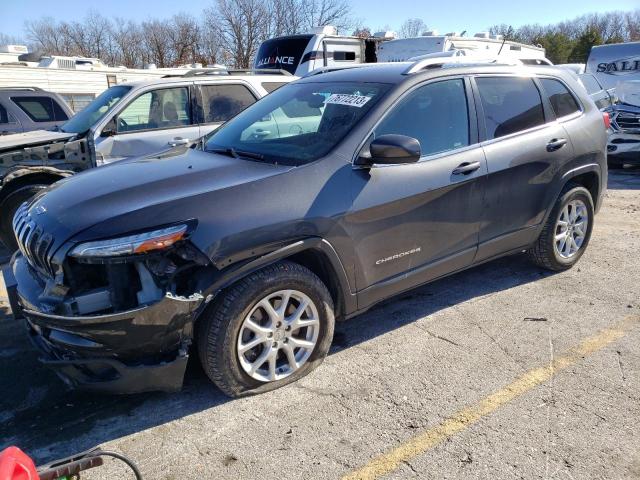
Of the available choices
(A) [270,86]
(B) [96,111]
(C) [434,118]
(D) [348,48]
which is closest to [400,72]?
(C) [434,118]

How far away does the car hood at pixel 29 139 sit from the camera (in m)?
6.08

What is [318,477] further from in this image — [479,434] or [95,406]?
[95,406]

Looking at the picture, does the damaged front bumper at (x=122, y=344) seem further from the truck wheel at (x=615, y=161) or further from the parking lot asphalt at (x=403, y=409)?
the truck wheel at (x=615, y=161)

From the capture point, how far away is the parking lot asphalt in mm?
2586

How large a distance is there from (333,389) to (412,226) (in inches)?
45.8

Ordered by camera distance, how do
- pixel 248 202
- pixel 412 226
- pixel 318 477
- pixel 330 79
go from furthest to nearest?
pixel 330 79, pixel 412 226, pixel 248 202, pixel 318 477

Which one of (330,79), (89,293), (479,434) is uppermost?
(330,79)

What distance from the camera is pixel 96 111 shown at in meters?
6.84

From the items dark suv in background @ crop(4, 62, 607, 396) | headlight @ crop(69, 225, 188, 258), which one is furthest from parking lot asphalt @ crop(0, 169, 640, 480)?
headlight @ crop(69, 225, 188, 258)

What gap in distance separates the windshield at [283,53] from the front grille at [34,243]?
13053 mm

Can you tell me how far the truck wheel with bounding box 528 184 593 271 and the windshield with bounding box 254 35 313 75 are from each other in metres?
11.8

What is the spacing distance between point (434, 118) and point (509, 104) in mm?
870

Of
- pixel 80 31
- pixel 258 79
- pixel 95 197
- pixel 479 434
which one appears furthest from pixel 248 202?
Answer: pixel 80 31

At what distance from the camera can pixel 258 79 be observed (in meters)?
7.34
